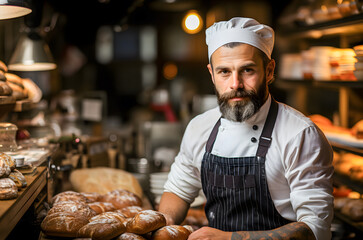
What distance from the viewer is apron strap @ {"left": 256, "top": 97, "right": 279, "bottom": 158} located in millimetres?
1951

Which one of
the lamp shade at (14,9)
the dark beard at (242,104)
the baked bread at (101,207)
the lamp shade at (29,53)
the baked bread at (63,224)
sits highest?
the lamp shade at (14,9)

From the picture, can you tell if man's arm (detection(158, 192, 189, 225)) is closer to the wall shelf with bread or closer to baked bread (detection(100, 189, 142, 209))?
baked bread (detection(100, 189, 142, 209))

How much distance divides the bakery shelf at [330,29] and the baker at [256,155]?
133cm

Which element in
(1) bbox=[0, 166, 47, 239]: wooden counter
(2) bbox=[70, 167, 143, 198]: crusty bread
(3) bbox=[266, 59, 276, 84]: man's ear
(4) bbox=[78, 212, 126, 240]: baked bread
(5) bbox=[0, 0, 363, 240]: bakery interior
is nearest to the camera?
(1) bbox=[0, 166, 47, 239]: wooden counter

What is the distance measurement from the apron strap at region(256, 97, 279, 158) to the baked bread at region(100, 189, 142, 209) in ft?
2.69

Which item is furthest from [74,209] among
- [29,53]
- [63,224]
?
[29,53]

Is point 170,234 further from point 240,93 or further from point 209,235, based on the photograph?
point 240,93

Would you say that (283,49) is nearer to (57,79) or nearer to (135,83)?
(135,83)

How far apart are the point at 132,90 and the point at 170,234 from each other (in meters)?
6.39

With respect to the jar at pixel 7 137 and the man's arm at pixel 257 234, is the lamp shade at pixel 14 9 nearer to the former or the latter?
the jar at pixel 7 137

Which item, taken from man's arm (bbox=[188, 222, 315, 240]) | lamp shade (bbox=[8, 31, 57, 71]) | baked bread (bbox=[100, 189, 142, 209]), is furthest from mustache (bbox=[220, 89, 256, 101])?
lamp shade (bbox=[8, 31, 57, 71])

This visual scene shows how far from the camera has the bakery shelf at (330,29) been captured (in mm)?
3042

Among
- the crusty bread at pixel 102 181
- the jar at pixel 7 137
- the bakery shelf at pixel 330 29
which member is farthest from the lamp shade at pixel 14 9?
the bakery shelf at pixel 330 29

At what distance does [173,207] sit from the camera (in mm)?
2150
